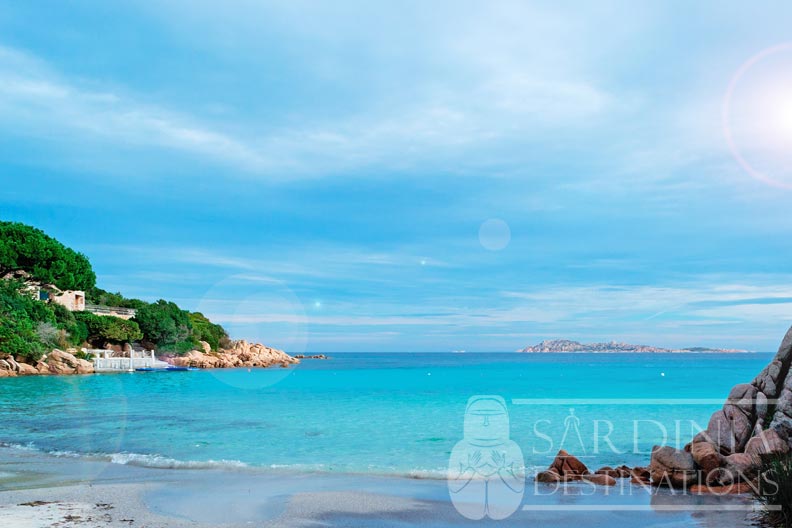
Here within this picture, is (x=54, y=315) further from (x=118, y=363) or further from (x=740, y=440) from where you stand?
(x=740, y=440)

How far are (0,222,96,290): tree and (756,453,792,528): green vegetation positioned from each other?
76155 mm

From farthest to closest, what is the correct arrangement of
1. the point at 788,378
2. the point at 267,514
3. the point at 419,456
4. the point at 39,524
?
the point at 419,456, the point at 788,378, the point at 267,514, the point at 39,524

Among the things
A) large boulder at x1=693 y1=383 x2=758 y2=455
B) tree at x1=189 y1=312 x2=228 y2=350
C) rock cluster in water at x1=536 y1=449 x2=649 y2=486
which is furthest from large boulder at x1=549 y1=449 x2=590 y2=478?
tree at x1=189 y1=312 x2=228 y2=350

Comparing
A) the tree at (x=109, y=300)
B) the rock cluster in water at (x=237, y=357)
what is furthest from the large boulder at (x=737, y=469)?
the tree at (x=109, y=300)

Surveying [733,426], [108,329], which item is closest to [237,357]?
[108,329]

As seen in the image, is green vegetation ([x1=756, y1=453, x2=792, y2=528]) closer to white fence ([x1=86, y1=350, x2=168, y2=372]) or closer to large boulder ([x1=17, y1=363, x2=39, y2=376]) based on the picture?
large boulder ([x1=17, y1=363, x2=39, y2=376])

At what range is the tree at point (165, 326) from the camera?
96.3 meters

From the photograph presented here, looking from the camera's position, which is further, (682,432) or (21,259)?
(21,259)

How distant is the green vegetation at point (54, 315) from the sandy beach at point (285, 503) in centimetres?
5273

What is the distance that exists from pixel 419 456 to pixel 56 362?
5724cm

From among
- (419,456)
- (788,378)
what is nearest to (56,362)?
(419,456)

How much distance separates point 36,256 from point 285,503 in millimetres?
71896

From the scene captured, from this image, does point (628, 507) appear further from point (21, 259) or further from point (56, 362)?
point (21, 259)

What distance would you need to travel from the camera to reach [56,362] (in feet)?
216
